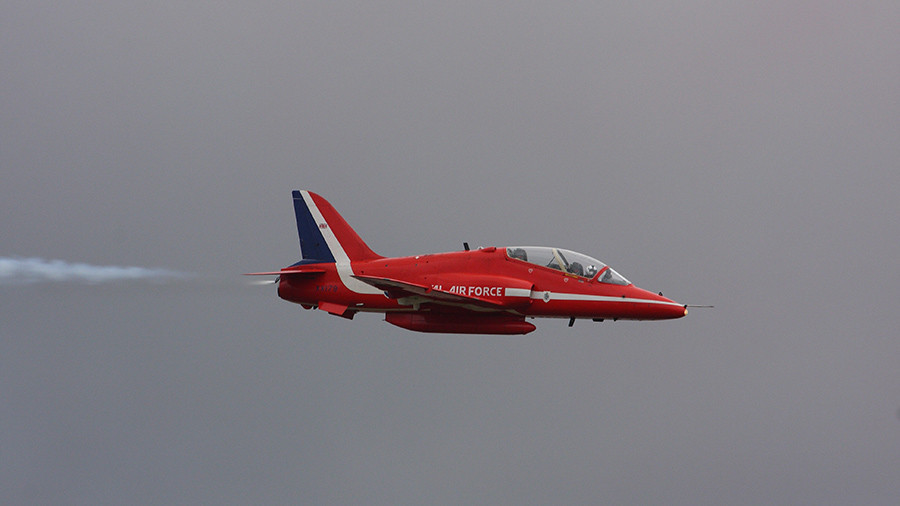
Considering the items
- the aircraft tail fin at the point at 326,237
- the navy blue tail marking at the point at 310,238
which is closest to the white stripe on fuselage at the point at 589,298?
the aircraft tail fin at the point at 326,237

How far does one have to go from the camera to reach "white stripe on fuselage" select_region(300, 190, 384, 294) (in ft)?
135

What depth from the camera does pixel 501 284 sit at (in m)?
39.1

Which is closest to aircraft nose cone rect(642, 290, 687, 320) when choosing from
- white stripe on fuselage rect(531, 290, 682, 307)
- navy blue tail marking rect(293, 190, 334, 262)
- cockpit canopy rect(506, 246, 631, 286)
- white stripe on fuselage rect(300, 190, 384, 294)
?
white stripe on fuselage rect(531, 290, 682, 307)

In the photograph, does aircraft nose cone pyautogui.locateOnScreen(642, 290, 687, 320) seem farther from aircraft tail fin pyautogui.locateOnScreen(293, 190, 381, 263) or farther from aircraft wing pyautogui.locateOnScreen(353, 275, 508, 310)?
aircraft tail fin pyautogui.locateOnScreen(293, 190, 381, 263)

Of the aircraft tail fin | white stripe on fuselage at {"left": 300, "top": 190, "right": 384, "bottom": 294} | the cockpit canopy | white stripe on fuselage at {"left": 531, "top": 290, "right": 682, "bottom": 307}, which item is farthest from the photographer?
the aircraft tail fin

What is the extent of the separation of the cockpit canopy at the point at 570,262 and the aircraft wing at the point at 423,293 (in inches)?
85.6

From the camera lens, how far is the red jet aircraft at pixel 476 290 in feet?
128

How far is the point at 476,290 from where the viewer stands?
128ft

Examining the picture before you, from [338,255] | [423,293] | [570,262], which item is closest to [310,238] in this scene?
[338,255]

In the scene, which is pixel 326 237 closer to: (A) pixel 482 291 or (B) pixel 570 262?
(A) pixel 482 291

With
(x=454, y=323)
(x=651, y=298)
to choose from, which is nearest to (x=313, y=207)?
(x=454, y=323)

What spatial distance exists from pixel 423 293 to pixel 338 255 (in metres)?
5.03

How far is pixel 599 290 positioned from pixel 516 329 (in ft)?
11.1

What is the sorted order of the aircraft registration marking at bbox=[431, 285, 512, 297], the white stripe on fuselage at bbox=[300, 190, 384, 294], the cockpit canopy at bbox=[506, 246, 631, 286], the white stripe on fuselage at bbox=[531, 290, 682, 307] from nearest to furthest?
the aircraft registration marking at bbox=[431, 285, 512, 297] < the white stripe on fuselage at bbox=[531, 290, 682, 307] < the cockpit canopy at bbox=[506, 246, 631, 286] < the white stripe on fuselage at bbox=[300, 190, 384, 294]
